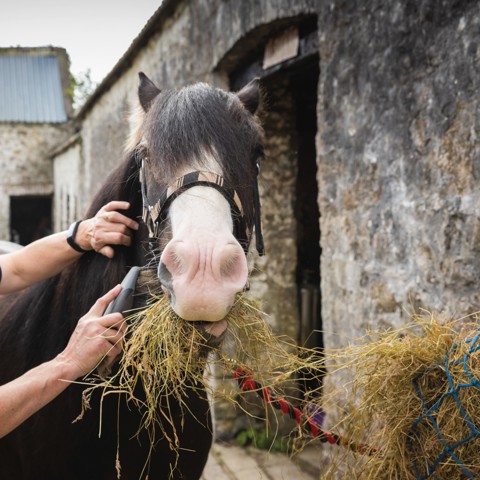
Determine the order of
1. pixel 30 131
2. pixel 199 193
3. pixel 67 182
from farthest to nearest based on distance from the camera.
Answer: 1. pixel 30 131
2. pixel 67 182
3. pixel 199 193

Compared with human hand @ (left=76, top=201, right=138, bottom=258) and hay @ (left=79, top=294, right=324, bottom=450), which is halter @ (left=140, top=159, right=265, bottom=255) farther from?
hay @ (left=79, top=294, right=324, bottom=450)

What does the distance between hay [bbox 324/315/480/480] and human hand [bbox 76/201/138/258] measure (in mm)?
944

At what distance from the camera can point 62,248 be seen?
1.82 meters

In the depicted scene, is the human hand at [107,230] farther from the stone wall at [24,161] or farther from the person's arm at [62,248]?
the stone wall at [24,161]

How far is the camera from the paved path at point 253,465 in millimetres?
3725

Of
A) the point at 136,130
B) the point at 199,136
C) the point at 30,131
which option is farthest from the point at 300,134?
the point at 30,131

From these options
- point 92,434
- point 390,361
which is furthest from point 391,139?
point 92,434

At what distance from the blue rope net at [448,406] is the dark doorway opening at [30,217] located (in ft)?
53.1

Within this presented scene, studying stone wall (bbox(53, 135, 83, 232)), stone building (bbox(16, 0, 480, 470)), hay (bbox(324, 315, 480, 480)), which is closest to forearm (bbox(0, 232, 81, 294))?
stone building (bbox(16, 0, 480, 470))

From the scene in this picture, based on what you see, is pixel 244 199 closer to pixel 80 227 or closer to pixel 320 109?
pixel 80 227

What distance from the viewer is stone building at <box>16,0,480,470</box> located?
209 cm

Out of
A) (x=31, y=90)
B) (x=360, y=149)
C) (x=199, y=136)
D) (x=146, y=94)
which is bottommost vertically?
(x=199, y=136)

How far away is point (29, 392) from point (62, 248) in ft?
1.97

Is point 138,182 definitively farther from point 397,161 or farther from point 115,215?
point 397,161
